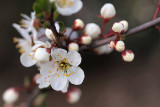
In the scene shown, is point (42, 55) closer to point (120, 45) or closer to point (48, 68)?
point (48, 68)


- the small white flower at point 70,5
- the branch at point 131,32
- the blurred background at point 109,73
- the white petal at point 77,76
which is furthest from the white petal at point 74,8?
the blurred background at point 109,73

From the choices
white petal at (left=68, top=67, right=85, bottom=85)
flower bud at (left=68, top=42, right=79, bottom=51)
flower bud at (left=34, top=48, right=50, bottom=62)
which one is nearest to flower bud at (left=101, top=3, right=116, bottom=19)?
flower bud at (left=68, top=42, right=79, bottom=51)

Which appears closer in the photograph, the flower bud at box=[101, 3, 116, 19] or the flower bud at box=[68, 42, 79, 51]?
the flower bud at box=[68, 42, 79, 51]

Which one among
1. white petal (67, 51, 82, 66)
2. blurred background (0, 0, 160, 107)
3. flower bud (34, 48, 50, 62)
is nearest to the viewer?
flower bud (34, 48, 50, 62)

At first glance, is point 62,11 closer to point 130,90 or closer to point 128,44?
point 128,44

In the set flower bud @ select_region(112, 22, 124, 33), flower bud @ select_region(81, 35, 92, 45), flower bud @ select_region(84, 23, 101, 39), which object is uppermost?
flower bud @ select_region(84, 23, 101, 39)

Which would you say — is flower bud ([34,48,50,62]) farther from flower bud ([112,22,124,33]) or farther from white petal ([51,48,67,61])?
flower bud ([112,22,124,33])

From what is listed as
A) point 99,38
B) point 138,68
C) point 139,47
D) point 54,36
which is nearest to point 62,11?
point 54,36
